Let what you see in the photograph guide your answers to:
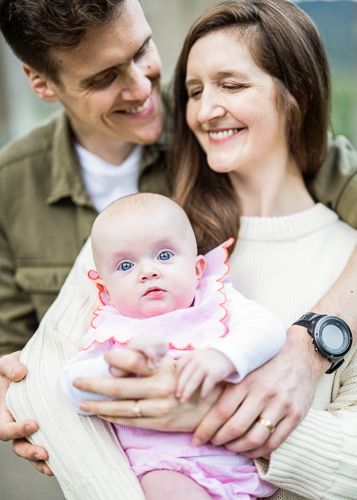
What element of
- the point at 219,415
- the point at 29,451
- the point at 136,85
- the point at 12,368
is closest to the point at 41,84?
the point at 136,85

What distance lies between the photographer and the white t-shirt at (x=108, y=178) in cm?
239

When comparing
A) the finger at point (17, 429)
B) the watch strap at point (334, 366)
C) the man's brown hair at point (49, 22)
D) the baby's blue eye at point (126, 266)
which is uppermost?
the man's brown hair at point (49, 22)

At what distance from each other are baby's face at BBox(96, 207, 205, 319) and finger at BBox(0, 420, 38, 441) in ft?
1.36

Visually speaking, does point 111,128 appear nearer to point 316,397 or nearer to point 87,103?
point 87,103

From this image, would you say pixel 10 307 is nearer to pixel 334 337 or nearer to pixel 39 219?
pixel 39 219

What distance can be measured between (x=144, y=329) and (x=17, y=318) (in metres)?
1.40

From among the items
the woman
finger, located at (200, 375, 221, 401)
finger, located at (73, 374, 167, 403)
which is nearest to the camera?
finger, located at (200, 375, 221, 401)

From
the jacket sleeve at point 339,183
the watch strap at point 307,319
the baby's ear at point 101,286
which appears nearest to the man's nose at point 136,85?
the jacket sleeve at point 339,183

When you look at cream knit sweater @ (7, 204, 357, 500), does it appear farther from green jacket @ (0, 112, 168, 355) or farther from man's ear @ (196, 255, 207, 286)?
→ green jacket @ (0, 112, 168, 355)

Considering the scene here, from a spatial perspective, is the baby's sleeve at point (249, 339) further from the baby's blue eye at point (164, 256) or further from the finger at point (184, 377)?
the baby's blue eye at point (164, 256)

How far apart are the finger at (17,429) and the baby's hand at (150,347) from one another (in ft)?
1.56

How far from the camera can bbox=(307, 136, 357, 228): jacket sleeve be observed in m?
1.91

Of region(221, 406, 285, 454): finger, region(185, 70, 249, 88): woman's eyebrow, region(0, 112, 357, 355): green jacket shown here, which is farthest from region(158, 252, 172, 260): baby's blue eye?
region(0, 112, 357, 355): green jacket

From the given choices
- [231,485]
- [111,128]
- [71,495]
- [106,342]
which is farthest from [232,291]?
[111,128]
